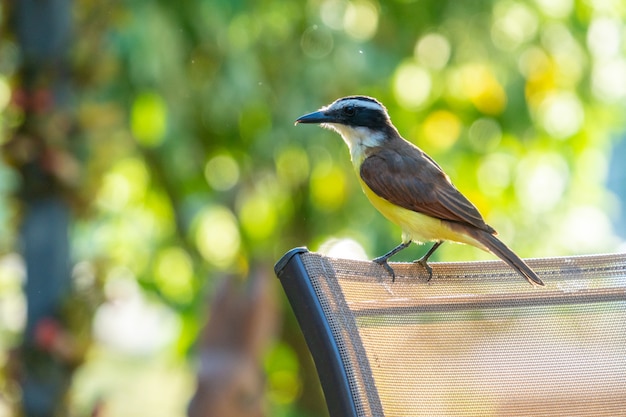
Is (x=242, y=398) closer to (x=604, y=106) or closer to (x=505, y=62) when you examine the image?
(x=505, y=62)

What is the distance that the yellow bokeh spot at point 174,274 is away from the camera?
8.00 meters

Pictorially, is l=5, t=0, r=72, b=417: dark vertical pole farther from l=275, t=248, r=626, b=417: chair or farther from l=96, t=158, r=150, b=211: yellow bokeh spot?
l=275, t=248, r=626, b=417: chair

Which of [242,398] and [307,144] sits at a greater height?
[307,144]

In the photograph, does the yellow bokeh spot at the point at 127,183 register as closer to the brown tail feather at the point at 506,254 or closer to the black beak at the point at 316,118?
the black beak at the point at 316,118

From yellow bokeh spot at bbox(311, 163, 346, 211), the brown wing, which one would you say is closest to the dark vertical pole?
the brown wing

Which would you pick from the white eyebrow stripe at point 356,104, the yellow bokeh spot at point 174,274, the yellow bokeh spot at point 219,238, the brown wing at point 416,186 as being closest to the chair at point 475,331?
the brown wing at point 416,186

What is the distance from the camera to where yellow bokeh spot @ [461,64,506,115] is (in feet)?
24.5

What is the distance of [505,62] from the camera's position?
741 centimetres

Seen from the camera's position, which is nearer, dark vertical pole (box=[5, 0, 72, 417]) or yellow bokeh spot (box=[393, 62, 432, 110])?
dark vertical pole (box=[5, 0, 72, 417])

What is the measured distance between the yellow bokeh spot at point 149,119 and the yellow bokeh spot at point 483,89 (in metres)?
2.19

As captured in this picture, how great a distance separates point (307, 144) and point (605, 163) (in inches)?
108

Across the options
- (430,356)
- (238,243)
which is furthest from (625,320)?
(238,243)

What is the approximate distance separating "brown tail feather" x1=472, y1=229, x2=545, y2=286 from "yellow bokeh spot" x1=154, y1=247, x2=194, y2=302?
500 centimetres

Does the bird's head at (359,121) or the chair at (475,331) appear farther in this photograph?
the bird's head at (359,121)
